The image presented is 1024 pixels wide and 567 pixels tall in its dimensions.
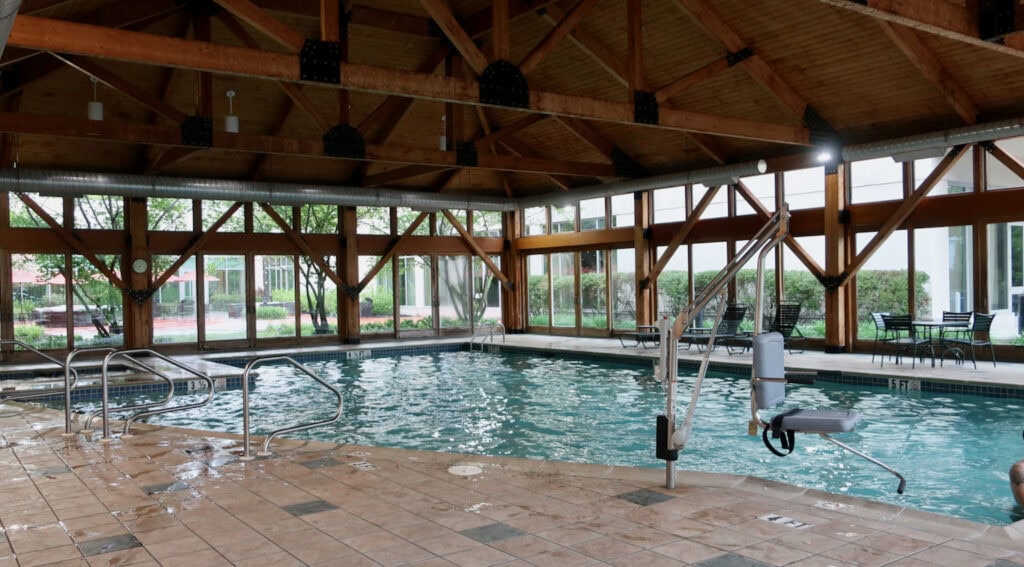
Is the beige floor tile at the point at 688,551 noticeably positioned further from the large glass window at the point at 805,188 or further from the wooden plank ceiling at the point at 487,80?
the large glass window at the point at 805,188

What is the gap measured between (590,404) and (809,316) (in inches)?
217

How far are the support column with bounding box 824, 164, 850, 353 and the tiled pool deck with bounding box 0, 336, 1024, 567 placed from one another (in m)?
7.00

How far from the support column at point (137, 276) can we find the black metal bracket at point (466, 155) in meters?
6.11

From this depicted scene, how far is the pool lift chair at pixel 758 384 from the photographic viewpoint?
4.17 metres

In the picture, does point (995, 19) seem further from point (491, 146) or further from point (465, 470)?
point (491, 146)

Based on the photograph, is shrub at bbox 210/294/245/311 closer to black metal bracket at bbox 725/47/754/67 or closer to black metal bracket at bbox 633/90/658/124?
black metal bracket at bbox 633/90/658/124

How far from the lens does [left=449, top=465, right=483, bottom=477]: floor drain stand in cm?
470

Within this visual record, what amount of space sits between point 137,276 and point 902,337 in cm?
1269

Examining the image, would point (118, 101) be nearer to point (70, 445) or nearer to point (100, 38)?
point (100, 38)

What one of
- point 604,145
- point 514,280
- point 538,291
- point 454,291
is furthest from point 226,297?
point 604,145

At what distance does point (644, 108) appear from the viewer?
29.7 ft

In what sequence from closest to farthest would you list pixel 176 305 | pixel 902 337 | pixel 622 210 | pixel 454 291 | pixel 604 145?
pixel 902 337 < pixel 176 305 < pixel 604 145 < pixel 622 210 < pixel 454 291

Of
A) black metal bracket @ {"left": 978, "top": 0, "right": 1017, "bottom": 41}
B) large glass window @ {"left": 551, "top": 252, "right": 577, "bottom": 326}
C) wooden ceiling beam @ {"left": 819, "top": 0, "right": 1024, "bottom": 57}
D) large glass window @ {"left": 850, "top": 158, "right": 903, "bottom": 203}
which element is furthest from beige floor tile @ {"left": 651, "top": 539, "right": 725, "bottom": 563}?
large glass window @ {"left": 551, "top": 252, "right": 577, "bottom": 326}

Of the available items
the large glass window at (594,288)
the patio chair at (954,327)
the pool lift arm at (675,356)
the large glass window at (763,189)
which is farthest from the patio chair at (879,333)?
the pool lift arm at (675,356)
